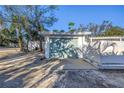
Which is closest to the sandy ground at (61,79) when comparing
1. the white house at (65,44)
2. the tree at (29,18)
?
the white house at (65,44)

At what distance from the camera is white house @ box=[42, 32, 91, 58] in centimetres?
1745

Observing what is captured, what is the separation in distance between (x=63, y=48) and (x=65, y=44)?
1.15ft

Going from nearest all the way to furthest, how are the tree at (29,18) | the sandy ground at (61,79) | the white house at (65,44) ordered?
1. the sandy ground at (61,79)
2. the white house at (65,44)
3. the tree at (29,18)

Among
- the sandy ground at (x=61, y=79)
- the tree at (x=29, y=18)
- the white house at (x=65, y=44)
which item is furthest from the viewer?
the tree at (x=29, y=18)

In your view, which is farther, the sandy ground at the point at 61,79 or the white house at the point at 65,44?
the white house at the point at 65,44

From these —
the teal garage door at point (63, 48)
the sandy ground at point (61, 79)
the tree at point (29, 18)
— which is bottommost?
the sandy ground at point (61, 79)

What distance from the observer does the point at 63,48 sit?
1775 centimetres

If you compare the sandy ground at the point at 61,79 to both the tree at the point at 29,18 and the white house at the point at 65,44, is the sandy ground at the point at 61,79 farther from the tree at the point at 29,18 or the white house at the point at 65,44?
the tree at the point at 29,18

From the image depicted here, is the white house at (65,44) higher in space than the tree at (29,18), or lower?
lower

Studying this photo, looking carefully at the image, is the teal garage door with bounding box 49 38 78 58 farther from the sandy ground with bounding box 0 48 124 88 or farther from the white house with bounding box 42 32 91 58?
the sandy ground with bounding box 0 48 124 88

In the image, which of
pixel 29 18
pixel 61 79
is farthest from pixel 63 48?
pixel 61 79

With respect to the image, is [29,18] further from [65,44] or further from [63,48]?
[63,48]

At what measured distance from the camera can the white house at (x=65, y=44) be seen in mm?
17453
